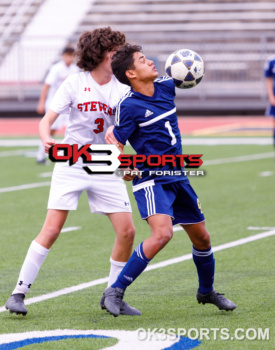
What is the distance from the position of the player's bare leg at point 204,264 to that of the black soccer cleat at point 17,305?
1.22 meters

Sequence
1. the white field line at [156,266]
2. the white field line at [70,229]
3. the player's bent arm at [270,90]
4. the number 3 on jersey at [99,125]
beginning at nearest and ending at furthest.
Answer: the number 3 on jersey at [99,125] < the white field line at [156,266] < the white field line at [70,229] < the player's bent arm at [270,90]

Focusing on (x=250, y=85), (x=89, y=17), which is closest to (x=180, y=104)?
(x=250, y=85)

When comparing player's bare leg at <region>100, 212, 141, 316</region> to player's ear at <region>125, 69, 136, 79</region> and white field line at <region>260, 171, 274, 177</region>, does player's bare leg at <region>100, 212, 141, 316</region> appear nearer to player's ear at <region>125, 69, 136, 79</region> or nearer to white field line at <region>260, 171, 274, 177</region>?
player's ear at <region>125, 69, 136, 79</region>

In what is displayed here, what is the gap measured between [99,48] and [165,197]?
1.16 metres

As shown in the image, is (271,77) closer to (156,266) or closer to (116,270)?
(156,266)

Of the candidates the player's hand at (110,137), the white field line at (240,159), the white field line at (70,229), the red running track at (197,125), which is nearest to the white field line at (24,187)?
the white field line at (70,229)

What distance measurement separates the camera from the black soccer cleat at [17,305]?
212 inches

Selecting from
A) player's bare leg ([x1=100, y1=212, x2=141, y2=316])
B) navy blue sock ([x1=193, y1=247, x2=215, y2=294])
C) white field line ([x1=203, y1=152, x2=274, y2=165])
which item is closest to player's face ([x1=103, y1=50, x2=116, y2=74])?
player's bare leg ([x1=100, y1=212, x2=141, y2=316])

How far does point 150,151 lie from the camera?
534 cm

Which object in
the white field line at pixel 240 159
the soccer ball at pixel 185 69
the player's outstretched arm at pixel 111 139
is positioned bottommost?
the white field line at pixel 240 159

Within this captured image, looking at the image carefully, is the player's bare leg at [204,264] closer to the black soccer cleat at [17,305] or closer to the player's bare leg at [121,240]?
the player's bare leg at [121,240]

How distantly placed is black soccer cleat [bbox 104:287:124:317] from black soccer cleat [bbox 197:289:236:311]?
66 cm

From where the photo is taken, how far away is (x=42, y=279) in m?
6.66

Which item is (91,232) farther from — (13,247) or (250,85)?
(250,85)
